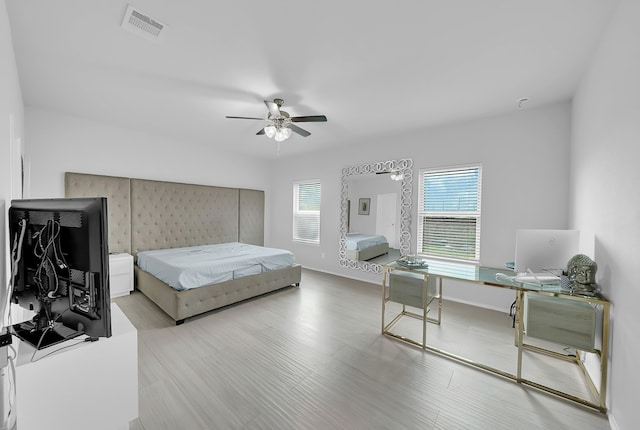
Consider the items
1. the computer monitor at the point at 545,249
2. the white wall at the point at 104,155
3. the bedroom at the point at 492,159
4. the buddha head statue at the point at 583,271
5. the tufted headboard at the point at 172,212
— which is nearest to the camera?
the bedroom at the point at 492,159

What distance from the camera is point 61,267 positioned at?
121 cm

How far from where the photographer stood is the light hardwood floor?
1.54 meters

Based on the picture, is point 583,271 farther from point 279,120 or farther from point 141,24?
point 141,24

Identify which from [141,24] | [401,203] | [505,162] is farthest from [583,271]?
[141,24]

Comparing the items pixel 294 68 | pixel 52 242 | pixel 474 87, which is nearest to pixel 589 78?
pixel 474 87

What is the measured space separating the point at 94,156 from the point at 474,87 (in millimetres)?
5089

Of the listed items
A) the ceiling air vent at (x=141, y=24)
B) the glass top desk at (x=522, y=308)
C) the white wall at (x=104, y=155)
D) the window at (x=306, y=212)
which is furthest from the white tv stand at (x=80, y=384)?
the window at (x=306, y=212)

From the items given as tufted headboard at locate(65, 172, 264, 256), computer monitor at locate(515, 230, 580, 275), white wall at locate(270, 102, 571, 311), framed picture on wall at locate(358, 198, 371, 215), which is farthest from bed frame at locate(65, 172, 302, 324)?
computer monitor at locate(515, 230, 580, 275)

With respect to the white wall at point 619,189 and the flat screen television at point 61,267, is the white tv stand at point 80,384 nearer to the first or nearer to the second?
the flat screen television at point 61,267

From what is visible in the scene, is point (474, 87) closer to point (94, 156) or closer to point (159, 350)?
point (159, 350)

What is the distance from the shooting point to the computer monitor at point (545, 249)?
1.98 meters

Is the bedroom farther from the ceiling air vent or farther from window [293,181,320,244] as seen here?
the ceiling air vent

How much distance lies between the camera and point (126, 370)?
1.37 m

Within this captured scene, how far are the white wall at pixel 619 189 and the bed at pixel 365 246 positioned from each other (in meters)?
2.51
